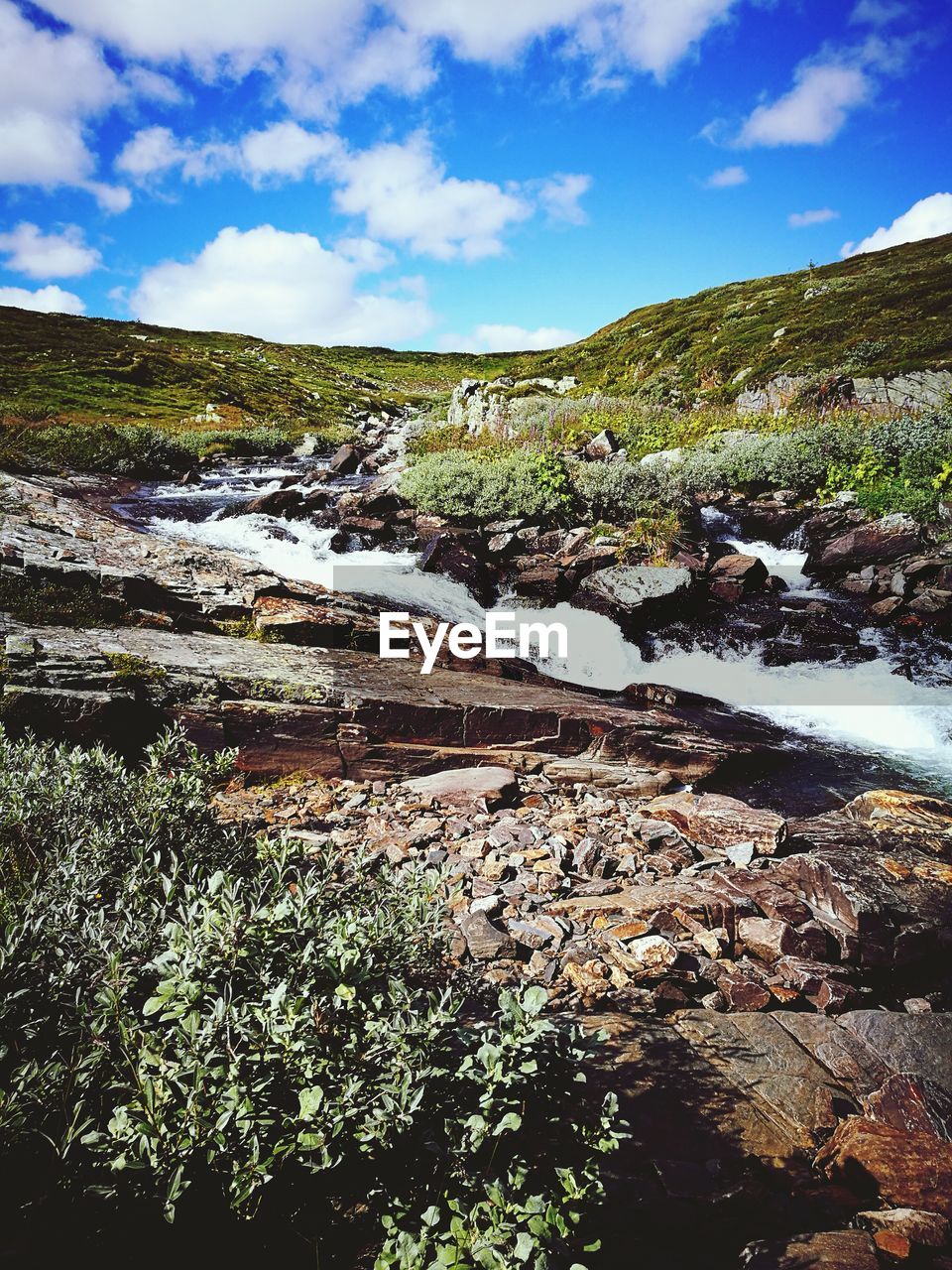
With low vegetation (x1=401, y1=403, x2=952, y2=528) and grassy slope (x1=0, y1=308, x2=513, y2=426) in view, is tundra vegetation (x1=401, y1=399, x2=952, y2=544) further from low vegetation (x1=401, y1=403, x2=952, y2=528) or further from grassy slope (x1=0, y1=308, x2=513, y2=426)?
grassy slope (x1=0, y1=308, x2=513, y2=426)

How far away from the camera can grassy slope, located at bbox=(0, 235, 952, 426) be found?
33375 mm

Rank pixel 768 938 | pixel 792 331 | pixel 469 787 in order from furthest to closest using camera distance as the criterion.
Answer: pixel 792 331 < pixel 469 787 < pixel 768 938

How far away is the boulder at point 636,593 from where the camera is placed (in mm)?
12797

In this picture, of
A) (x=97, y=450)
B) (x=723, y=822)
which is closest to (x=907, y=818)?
(x=723, y=822)

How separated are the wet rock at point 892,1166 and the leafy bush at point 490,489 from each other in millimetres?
14921

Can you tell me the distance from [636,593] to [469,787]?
7.52 m

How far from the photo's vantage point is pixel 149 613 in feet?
28.8

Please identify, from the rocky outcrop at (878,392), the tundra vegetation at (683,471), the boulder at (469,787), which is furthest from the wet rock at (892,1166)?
the rocky outcrop at (878,392)

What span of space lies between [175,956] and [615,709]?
25.1 feet

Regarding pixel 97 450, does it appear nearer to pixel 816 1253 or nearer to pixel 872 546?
pixel 872 546

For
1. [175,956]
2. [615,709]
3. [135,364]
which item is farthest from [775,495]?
[135,364]

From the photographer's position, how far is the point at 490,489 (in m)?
17.1

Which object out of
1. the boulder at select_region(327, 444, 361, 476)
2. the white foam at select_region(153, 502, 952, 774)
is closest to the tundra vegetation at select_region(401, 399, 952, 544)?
the white foam at select_region(153, 502, 952, 774)

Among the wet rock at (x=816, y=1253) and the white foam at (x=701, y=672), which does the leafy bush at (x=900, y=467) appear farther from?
the wet rock at (x=816, y=1253)
